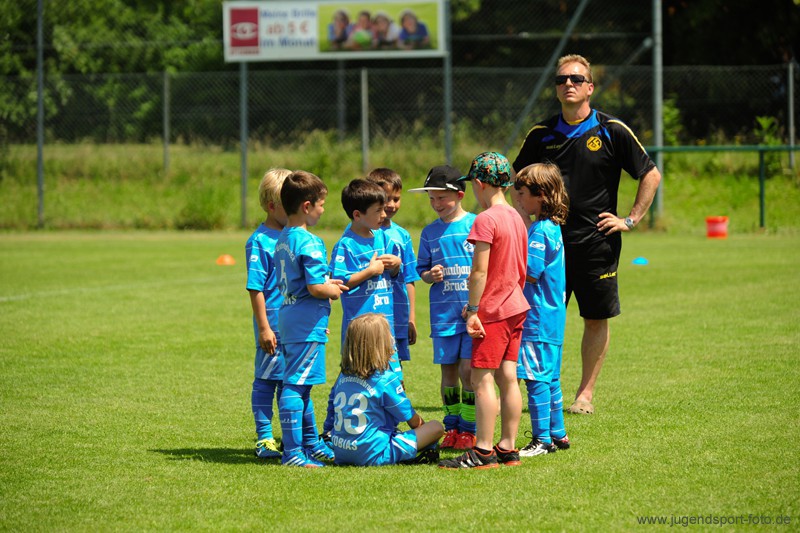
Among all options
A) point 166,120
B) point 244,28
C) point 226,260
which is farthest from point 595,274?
point 166,120

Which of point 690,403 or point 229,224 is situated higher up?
point 229,224

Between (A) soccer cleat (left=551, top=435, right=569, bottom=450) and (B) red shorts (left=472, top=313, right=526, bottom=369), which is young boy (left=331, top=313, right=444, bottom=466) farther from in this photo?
(A) soccer cleat (left=551, top=435, right=569, bottom=450)

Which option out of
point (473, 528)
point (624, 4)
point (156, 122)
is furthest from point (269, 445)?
point (624, 4)

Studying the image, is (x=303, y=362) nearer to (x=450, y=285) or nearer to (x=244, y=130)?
(x=450, y=285)

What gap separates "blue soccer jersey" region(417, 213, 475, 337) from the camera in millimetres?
5867

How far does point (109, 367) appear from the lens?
8117 mm

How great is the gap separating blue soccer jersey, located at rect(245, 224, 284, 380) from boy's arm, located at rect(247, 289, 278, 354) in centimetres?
7

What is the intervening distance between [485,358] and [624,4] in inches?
976

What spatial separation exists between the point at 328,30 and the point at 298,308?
1688 centimetres

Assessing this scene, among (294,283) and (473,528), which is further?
(294,283)

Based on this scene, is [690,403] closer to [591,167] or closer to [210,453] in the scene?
[591,167]

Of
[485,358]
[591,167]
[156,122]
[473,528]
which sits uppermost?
[156,122]

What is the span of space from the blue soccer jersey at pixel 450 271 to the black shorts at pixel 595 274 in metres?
1.09

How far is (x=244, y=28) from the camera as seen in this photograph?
21234 mm
